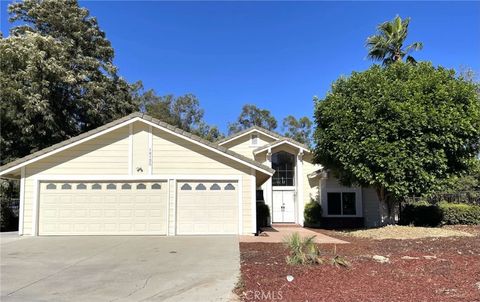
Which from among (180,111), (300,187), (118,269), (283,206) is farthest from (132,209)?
(180,111)

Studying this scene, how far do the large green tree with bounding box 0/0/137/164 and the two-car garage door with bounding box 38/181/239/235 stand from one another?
322 inches

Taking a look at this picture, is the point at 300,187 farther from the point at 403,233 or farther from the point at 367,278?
the point at 367,278

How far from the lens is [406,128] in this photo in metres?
16.5

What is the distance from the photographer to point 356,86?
727 inches

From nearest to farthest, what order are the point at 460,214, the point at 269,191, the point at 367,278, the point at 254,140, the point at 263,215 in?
the point at 367,278 → the point at 460,214 → the point at 263,215 → the point at 269,191 → the point at 254,140

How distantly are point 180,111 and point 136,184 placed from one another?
37.3 meters

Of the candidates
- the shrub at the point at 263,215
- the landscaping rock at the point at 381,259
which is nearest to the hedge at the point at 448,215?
the shrub at the point at 263,215

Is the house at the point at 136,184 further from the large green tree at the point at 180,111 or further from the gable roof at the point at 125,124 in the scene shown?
the large green tree at the point at 180,111

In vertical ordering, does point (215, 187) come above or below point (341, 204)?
above

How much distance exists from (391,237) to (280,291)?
10012 millimetres

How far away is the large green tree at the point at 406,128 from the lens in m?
16.5

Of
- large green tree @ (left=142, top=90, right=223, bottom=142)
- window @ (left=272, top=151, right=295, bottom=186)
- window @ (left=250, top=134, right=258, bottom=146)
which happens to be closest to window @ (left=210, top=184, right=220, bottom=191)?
window @ (left=272, top=151, right=295, bottom=186)

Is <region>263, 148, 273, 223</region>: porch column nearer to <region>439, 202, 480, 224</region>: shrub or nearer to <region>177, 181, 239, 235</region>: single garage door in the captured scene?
<region>177, 181, 239, 235</region>: single garage door

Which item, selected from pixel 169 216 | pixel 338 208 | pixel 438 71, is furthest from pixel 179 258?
pixel 338 208
